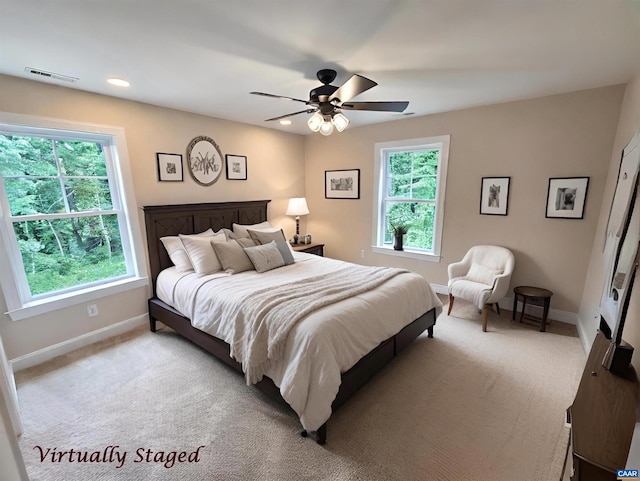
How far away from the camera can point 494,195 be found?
3.47 metres

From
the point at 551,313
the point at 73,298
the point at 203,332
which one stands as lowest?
the point at 551,313

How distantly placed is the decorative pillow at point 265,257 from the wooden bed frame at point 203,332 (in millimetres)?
868

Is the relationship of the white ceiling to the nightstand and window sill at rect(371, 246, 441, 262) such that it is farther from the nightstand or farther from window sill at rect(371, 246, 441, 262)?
the nightstand

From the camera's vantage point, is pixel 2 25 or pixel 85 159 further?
pixel 85 159

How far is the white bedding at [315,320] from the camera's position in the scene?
1.73 m

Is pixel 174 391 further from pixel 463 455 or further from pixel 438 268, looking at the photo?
pixel 438 268

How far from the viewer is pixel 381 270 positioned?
9.61ft

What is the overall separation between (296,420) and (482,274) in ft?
8.82

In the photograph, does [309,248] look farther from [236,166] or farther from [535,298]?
[535,298]

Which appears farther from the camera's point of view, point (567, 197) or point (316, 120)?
point (567, 197)

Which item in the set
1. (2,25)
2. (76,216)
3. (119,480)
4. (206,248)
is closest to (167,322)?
(206,248)

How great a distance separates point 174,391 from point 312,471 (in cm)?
128

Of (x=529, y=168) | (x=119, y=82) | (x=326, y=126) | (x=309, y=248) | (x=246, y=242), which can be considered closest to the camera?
(x=326, y=126)

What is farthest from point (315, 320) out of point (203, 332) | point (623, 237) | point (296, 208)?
point (296, 208)
